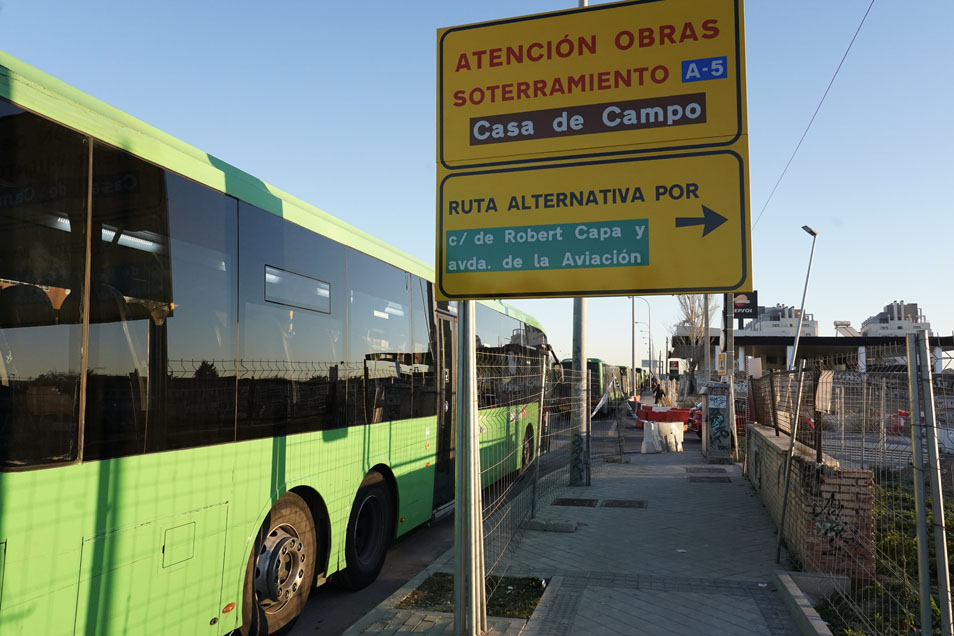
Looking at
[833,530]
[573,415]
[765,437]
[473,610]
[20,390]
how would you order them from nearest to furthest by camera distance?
[20,390] → [473,610] → [833,530] → [765,437] → [573,415]

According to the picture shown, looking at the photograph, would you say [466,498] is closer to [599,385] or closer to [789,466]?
[789,466]

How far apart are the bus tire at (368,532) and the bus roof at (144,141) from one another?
2458mm

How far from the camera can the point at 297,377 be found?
5516mm

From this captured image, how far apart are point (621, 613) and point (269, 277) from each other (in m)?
3.86

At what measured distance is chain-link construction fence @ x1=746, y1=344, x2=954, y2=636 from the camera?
386 cm

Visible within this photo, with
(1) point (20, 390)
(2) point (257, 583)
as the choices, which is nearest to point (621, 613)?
(2) point (257, 583)

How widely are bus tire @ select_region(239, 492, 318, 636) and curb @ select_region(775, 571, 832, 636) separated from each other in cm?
379

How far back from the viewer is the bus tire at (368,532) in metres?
6.55

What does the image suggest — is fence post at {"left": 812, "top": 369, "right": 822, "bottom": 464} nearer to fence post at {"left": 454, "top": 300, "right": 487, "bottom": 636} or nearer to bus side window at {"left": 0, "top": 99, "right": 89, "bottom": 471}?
fence post at {"left": 454, "top": 300, "right": 487, "bottom": 636}

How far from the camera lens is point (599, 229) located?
178 inches

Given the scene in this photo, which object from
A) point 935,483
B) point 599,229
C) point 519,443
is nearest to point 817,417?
point 935,483

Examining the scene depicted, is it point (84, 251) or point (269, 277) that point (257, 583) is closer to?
point (269, 277)

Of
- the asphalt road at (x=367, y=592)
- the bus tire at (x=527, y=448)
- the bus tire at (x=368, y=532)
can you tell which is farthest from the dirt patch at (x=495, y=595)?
the bus tire at (x=527, y=448)

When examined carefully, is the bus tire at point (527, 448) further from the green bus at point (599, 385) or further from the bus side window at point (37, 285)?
the bus side window at point (37, 285)
